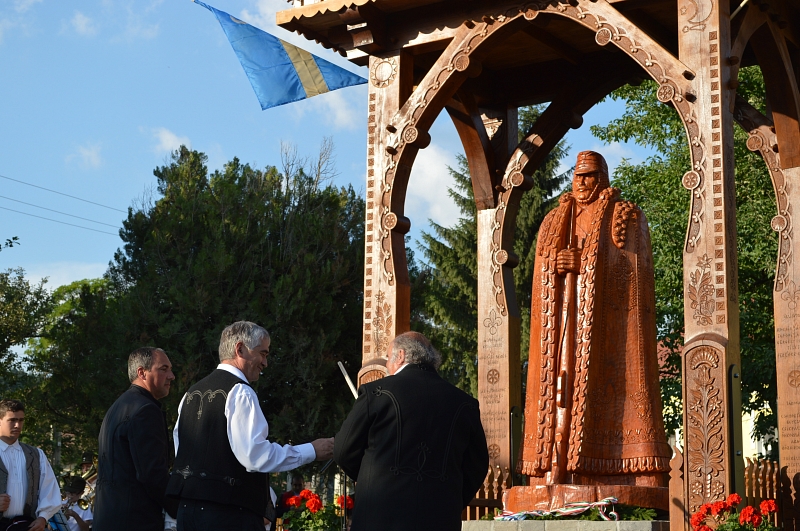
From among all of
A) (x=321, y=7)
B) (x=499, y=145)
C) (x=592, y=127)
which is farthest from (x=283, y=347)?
(x=321, y=7)

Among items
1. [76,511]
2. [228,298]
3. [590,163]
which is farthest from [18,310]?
[590,163]

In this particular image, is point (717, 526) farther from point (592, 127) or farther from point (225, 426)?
point (592, 127)

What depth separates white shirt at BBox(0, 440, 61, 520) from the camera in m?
8.16

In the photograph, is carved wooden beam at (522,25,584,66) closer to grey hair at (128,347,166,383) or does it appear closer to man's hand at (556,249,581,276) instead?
man's hand at (556,249,581,276)

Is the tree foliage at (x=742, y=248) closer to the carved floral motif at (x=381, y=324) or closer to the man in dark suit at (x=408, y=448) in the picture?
the carved floral motif at (x=381, y=324)

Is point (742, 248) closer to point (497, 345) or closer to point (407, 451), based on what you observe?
point (497, 345)

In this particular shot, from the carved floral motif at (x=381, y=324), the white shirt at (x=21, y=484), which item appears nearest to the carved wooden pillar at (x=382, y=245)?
the carved floral motif at (x=381, y=324)

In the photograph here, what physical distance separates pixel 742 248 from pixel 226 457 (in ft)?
55.0

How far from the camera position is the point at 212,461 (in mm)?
5637

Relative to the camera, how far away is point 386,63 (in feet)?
38.2

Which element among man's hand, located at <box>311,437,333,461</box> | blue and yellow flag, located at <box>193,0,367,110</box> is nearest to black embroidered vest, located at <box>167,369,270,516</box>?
man's hand, located at <box>311,437,333,461</box>

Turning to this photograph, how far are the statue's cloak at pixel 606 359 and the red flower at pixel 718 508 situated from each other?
1228 millimetres

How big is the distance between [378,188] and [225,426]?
5.93 metres

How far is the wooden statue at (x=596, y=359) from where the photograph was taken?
9820 mm
